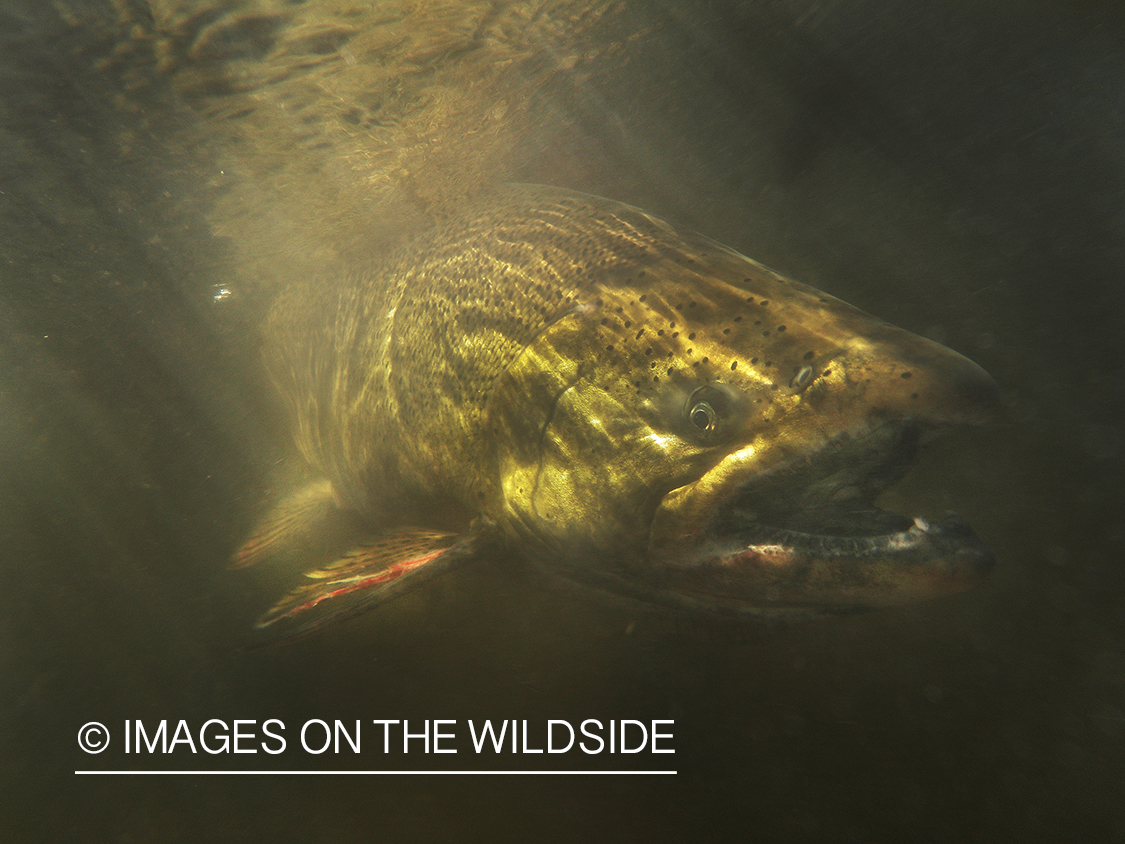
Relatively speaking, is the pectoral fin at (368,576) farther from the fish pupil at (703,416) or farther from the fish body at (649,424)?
the fish pupil at (703,416)

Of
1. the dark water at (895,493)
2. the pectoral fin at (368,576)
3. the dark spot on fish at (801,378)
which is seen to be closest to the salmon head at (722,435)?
the dark spot on fish at (801,378)

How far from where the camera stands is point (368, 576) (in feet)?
9.15

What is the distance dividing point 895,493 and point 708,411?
120 inches

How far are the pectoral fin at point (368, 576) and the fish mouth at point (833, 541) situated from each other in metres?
1.20

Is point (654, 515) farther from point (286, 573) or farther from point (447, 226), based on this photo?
point (286, 573)

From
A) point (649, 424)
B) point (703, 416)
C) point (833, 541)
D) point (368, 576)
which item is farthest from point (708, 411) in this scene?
point (368, 576)

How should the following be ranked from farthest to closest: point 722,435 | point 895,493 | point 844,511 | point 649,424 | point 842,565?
1. point 895,493
2. point 649,424
3. point 844,511
4. point 722,435
5. point 842,565

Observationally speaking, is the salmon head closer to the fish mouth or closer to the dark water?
the fish mouth

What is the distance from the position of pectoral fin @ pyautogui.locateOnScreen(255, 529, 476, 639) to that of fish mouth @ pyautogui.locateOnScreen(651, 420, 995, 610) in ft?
3.95

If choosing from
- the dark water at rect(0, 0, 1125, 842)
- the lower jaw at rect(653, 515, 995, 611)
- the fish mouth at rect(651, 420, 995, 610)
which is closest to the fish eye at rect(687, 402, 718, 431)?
the fish mouth at rect(651, 420, 995, 610)

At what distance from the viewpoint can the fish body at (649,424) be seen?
1830 millimetres

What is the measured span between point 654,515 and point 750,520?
1.27 ft

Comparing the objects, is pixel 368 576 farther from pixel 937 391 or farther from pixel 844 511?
pixel 937 391

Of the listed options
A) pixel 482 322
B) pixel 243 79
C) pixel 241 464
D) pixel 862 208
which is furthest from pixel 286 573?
pixel 862 208
